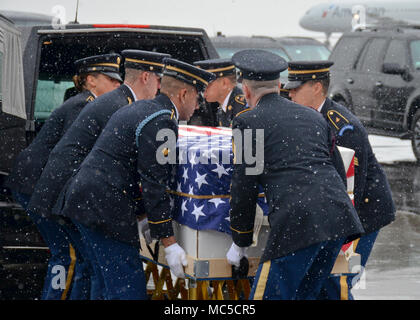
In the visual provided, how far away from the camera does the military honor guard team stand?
14.9 ft

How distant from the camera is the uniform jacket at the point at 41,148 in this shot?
606 centimetres

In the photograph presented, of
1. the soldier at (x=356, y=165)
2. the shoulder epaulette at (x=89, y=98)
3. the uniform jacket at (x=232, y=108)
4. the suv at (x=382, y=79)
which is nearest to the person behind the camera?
the soldier at (x=356, y=165)

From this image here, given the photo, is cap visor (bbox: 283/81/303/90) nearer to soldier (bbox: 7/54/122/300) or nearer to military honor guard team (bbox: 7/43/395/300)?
military honor guard team (bbox: 7/43/395/300)

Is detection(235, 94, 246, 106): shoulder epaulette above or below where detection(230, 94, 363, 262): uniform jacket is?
below

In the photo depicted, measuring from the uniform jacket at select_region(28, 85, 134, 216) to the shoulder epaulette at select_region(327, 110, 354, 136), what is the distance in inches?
46.9

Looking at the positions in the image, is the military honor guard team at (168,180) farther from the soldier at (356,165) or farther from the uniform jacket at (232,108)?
the uniform jacket at (232,108)

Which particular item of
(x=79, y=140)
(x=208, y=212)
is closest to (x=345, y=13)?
(x=79, y=140)

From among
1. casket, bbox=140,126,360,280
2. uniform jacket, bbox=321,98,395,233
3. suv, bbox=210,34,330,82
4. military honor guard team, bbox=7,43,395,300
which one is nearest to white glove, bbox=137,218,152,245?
military honor guard team, bbox=7,43,395,300

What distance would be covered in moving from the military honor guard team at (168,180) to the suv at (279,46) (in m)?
11.6

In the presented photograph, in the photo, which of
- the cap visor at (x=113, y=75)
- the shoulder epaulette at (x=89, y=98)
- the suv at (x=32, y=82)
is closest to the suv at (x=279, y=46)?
the suv at (x=32, y=82)

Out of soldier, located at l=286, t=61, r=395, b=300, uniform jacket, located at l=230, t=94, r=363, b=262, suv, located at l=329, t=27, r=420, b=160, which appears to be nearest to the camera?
uniform jacket, located at l=230, t=94, r=363, b=262

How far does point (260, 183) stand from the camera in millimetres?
4645

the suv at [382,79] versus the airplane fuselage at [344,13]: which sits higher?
the suv at [382,79]

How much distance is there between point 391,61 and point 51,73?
942 centimetres
